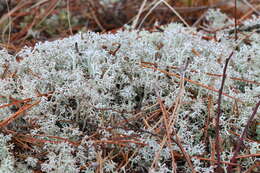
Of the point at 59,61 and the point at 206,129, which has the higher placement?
the point at 59,61

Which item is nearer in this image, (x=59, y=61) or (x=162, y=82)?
(x=162, y=82)

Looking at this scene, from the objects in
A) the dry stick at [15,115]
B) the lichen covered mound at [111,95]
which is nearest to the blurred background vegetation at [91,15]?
the lichen covered mound at [111,95]

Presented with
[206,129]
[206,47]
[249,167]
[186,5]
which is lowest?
[249,167]

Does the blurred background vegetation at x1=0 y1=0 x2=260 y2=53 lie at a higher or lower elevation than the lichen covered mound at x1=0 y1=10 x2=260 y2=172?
higher

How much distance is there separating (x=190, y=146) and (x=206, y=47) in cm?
95

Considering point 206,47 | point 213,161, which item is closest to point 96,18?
point 206,47

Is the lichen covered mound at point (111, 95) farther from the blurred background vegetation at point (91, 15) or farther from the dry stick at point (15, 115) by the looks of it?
the blurred background vegetation at point (91, 15)

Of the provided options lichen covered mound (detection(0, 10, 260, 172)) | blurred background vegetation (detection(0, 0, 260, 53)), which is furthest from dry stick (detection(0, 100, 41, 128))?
blurred background vegetation (detection(0, 0, 260, 53))

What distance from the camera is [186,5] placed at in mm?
4102

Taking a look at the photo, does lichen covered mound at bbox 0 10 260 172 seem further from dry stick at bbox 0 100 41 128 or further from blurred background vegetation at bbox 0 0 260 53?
blurred background vegetation at bbox 0 0 260 53

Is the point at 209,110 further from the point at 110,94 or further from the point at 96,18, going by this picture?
the point at 96,18

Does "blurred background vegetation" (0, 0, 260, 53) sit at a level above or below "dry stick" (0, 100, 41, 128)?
above

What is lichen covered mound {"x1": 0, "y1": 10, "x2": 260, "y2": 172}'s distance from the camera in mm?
1511

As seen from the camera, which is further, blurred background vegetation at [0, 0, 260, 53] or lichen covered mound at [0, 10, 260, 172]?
blurred background vegetation at [0, 0, 260, 53]
